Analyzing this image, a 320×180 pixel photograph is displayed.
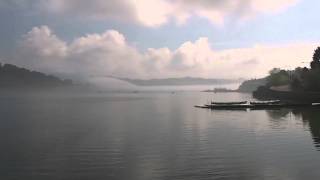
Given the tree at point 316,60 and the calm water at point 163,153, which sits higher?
the tree at point 316,60

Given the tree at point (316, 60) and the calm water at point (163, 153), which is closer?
the calm water at point (163, 153)

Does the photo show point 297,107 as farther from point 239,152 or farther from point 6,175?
point 6,175

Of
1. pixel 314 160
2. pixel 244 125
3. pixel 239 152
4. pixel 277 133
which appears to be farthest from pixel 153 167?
pixel 244 125

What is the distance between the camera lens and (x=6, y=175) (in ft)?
131

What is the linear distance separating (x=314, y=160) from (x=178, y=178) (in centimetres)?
1603

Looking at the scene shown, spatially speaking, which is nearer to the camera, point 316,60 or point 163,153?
point 163,153

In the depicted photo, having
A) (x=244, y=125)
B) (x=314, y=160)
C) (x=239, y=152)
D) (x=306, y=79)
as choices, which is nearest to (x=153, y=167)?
(x=239, y=152)

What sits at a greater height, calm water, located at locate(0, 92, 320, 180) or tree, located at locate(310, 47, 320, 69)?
tree, located at locate(310, 47, 320, 69)

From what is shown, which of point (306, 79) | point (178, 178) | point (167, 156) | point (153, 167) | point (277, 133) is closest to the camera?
point (178, 178)

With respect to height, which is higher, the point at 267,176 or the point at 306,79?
the point at 306,79

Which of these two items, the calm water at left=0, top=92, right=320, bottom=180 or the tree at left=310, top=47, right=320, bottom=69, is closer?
the calm water at left=0, top=92, right=320, bottom=180

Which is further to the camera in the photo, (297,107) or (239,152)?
(297,107)

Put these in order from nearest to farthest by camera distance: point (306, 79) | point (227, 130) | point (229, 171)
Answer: point (229, 171) < point (227, 130) < point (306, 79)

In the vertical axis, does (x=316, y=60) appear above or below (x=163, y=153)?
above
